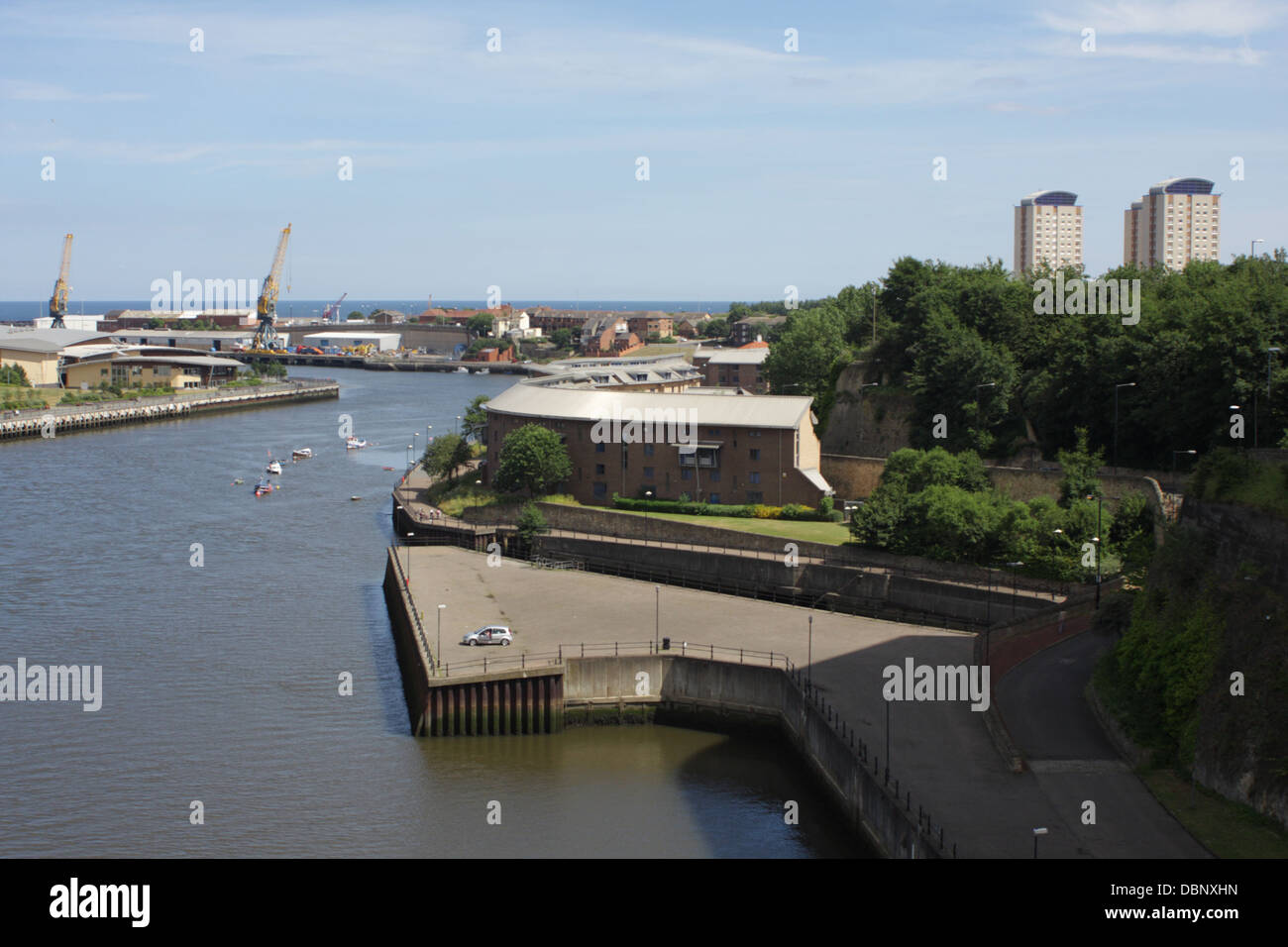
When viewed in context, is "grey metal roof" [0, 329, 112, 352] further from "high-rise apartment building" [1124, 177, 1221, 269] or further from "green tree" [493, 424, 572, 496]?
"high-rise apartment building" [1124, 177, 1221, 269]

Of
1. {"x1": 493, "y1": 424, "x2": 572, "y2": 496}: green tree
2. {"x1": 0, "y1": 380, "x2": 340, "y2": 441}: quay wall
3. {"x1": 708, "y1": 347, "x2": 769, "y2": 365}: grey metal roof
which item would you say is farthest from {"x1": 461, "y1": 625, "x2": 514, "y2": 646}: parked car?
{"x1": 708, "y1": 347, "x2": 769, "y2": 365}: grey metal roof

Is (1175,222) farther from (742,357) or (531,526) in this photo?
(531,526)

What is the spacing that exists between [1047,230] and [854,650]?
138974 mm

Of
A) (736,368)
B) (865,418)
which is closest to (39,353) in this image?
(736,368)

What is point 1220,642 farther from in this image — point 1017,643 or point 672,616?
point 672,616

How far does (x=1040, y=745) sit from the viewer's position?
104 feet

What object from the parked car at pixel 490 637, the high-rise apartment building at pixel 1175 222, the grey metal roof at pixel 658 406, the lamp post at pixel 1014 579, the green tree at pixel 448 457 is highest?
the high-rise apartment building at pixel 1175 222

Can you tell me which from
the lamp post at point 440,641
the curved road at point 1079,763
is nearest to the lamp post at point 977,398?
the curved road at point 1079,763

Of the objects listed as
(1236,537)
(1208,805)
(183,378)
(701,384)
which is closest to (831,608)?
(1236,537)

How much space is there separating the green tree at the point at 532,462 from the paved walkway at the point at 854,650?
589 cm

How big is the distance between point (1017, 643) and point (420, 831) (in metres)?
18.9

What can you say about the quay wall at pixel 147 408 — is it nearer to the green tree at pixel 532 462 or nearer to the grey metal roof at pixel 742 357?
the grey metal roof at pixel 742 357

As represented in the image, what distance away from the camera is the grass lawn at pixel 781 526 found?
55.8 m

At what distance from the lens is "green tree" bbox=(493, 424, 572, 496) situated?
63969 mm
